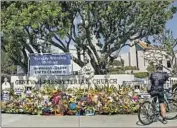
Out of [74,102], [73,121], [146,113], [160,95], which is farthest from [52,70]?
[160,95]

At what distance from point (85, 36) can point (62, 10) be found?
1838 mm

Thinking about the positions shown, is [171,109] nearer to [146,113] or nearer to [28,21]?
[146,113]

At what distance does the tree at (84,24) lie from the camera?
11.4m

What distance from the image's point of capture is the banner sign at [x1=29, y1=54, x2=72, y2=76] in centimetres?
1128

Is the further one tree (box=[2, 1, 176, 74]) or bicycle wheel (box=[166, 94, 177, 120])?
tree (box=[2, 1, 176, 74])

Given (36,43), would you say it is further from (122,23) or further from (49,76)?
(122,23)

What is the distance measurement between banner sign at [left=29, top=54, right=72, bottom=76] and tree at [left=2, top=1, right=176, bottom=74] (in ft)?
3.08

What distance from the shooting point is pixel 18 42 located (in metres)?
12.5

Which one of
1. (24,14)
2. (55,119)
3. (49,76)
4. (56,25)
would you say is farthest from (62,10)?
(55,119)

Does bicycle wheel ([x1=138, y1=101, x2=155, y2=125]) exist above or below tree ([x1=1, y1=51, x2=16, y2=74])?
below

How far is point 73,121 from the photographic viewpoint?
A: 916 centimetres

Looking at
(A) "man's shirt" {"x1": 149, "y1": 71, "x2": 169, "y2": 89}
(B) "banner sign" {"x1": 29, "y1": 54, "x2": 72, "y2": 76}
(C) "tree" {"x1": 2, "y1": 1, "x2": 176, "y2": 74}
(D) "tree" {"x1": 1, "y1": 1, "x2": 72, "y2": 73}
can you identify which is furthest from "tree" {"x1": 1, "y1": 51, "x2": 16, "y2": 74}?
(A) "man's shirt" {"x1": 149, "y1": 71, "x2": 169, "y2": 89}

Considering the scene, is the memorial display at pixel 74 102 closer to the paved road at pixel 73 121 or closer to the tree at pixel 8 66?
the paved road at pixel 73 121

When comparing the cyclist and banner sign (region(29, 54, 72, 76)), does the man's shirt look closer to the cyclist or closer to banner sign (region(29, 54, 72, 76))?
the cyclist
